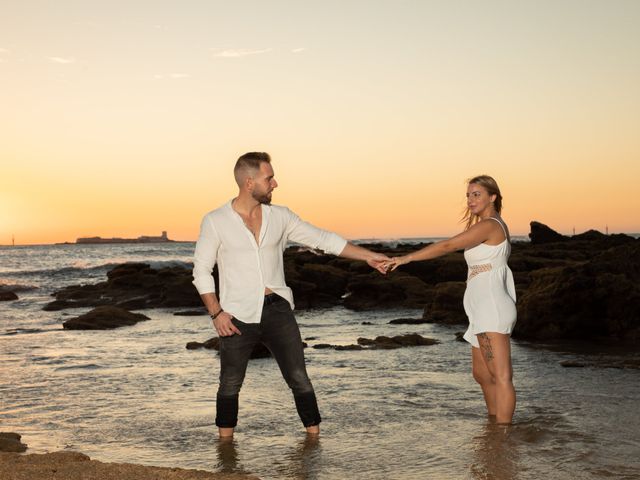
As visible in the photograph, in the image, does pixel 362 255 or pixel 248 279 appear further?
pixel 362 255

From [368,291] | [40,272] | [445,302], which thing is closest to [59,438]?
[445,302]

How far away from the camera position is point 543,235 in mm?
47875

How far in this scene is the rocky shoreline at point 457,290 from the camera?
43.9 feet

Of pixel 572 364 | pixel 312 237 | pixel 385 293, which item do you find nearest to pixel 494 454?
pixel 312 237

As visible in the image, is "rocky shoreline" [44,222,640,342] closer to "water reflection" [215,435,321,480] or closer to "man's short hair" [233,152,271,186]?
"water reflection" [215,435,321,480]

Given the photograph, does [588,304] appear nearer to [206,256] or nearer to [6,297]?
[206,256]

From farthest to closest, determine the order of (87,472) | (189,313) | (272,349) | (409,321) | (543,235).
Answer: (543,235)
(189,313)
(409,321)
(272,349)
(87,472)

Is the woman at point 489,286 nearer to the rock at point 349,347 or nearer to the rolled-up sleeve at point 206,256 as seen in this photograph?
the rolled-up sleeve at point 206,256

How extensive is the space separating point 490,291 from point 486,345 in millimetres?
480

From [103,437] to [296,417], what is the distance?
5.96 feet

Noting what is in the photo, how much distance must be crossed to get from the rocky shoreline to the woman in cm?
688

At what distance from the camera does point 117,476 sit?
4.94 metres

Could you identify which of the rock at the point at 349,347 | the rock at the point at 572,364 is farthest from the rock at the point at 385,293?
the rock at the point at 572,364

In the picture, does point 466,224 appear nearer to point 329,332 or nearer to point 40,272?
point 329,332
